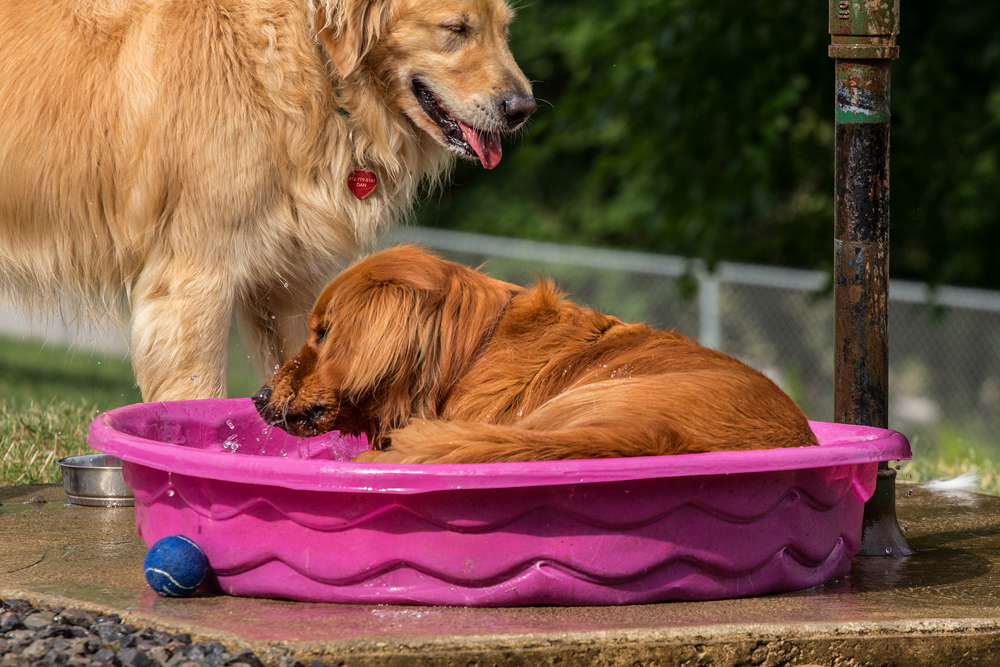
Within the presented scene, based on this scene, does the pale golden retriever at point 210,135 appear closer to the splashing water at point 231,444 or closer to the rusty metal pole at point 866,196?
the splashing water at point 231,444

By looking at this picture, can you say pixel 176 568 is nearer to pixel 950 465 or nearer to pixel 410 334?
pixel 410 334

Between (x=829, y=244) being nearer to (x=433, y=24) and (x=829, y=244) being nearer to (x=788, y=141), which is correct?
(x=788, y=141)

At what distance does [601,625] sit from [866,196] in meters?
1.66

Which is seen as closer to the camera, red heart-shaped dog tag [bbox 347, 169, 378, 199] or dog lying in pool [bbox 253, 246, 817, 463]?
dog lying in pool [bbox 253, 246, 817, 463]

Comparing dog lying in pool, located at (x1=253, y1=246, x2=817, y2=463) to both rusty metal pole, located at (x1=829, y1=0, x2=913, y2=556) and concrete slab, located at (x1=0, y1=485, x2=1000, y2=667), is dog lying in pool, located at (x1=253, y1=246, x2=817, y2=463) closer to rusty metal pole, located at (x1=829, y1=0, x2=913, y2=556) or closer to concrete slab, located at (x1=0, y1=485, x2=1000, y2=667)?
concrete slab, located at (x1=0, y1=485, x2=1000, y2=667)

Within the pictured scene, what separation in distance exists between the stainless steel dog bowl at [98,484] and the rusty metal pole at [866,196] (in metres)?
2.53

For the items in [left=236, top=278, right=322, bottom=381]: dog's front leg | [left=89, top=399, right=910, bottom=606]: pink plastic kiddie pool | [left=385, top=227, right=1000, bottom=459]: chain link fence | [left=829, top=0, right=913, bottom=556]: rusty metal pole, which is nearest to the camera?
[left=89, top=399, right=910, bottom=606]: pink plastic kiddie pool

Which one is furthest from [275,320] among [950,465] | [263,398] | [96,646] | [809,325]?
[809,325]

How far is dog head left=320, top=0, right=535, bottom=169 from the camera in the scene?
4.24 metres

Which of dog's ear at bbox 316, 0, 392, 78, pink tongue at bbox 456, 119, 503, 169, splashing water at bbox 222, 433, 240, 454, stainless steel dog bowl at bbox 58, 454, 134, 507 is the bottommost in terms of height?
stainless steel dog bowl at bbox 58, 454, 134, 507

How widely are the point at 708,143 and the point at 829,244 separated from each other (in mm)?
1630

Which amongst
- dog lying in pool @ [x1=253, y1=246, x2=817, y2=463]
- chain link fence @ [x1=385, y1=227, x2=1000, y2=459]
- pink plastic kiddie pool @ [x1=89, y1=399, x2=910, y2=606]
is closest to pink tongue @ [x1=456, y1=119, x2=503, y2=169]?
dog lying in pool @ [x1=253, y1=246, x2=817, y2=463]

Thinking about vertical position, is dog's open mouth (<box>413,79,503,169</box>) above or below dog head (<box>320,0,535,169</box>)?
below

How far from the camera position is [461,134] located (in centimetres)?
444
